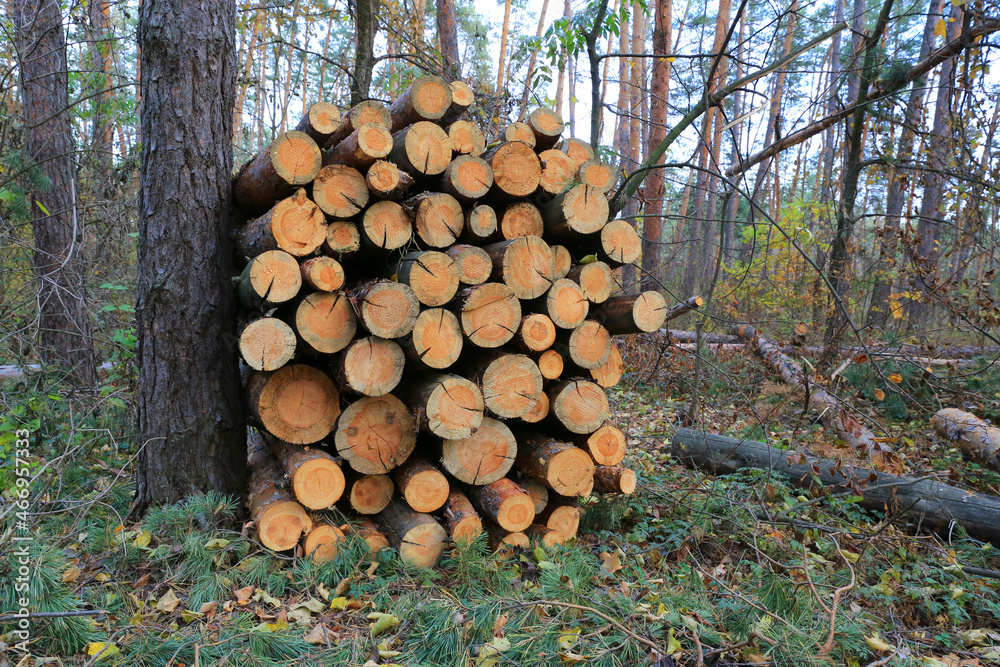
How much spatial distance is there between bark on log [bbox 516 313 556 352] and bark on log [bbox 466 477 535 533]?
30.5 inches

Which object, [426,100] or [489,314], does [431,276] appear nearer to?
[489,314]

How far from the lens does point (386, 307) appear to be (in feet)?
9.10

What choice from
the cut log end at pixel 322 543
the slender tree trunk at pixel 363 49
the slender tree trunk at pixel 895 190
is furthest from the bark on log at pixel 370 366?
the slender tree trunk at pixel 895 190

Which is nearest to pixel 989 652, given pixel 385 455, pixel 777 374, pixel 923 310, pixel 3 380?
pixel 385 455

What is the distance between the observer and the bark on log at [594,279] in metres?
3.30

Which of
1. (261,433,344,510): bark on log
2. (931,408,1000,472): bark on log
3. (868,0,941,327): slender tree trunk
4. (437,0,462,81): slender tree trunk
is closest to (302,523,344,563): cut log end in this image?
(261,433,344,510): bark on log

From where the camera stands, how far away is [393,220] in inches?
117

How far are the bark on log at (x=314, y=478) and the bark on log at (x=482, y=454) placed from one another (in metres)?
0.58

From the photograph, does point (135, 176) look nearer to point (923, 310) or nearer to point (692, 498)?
point (692, 498)

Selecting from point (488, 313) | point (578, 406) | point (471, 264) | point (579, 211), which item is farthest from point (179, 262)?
point (578, 406)

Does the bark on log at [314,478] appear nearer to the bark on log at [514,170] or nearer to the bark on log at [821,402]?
the bark on log at [514,170]

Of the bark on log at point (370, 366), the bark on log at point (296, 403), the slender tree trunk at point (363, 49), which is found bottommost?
the bark on log at point (296, 403)

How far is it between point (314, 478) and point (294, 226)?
4.25 ft

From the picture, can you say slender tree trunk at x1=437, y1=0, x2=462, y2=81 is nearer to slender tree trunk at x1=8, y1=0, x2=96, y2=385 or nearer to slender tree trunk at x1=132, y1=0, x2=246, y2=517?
slender tree trunk at x1=8, y1=0, x2=96, y2=385
